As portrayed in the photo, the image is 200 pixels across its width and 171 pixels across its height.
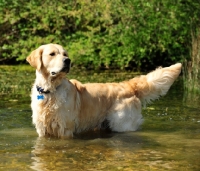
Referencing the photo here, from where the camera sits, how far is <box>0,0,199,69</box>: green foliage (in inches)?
679

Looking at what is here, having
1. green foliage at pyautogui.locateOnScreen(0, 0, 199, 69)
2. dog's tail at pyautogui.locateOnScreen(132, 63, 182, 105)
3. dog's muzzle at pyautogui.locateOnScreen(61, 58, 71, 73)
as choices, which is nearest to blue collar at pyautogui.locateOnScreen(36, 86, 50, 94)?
dog's muzzle at pyautogui.locateOnScreen(61, 58, 71, 73)

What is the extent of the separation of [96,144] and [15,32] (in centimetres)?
1423

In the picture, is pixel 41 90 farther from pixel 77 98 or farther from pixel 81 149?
pixel 81 149

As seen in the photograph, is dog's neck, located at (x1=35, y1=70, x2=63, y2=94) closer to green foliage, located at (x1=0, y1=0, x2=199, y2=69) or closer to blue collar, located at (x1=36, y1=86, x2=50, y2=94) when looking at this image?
blue collar, located at (x1=36, y1=86, x2=50, y2=94)

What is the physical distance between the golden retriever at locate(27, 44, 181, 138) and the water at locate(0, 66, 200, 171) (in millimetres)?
191

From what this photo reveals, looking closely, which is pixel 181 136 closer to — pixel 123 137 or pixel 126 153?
pixel 123 137

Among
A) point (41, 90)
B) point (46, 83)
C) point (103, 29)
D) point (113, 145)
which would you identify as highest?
point (103, 29)

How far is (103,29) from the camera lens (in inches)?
762

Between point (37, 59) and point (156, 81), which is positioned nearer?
point (37, 59)

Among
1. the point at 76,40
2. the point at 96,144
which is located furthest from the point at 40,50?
the point at 76,40

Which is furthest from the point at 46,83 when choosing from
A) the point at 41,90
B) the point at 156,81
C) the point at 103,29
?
the point at 103,29

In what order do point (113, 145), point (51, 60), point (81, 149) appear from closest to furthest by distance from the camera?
point (81, 149) → point (113, 145) → point (51, 60)

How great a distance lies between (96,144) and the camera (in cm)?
698

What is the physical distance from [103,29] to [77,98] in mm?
12087
